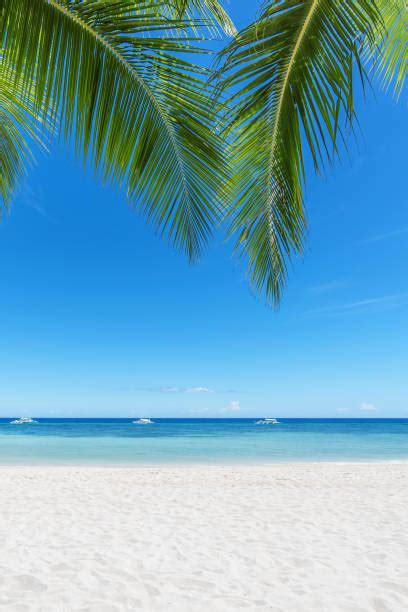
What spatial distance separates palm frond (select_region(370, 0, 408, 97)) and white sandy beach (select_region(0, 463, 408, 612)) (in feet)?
10.5

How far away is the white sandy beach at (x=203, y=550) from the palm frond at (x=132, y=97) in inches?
92.4

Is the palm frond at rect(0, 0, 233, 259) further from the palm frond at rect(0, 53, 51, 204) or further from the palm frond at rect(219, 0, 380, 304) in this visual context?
the palm frond at rect(0, 53, 51, 204)

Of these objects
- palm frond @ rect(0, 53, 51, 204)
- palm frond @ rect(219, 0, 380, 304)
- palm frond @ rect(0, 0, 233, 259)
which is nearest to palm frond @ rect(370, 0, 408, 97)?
palm frond @ rect(219, 0, 380, 304)

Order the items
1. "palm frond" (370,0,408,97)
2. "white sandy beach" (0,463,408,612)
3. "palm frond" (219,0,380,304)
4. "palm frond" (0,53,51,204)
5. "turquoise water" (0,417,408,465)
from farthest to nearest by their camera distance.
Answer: "turquoise water" (0,417,408,465), "white sandy beach" (0,463,408,612), "palm frond" (0,53,51,204), "palm frond" (370,0,408,97), "palm frond" (219,0,380,304)

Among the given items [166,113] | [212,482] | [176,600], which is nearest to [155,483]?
[212,482]

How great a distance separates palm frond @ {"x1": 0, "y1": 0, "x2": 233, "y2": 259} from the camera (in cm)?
174

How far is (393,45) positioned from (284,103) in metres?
1.01

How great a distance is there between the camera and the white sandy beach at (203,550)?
2889mm

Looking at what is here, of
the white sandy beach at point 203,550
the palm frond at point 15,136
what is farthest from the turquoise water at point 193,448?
the palm frond at point 15,136

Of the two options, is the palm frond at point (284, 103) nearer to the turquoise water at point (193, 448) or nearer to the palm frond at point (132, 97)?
the palm frond at point (132, 97)

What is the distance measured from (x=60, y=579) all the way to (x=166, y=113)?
321 centimetres

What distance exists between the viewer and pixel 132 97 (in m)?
1.93

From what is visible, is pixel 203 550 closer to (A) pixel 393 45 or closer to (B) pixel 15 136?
(B) pixel 15 136

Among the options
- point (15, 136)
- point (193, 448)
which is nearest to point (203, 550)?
point (15, 136)
